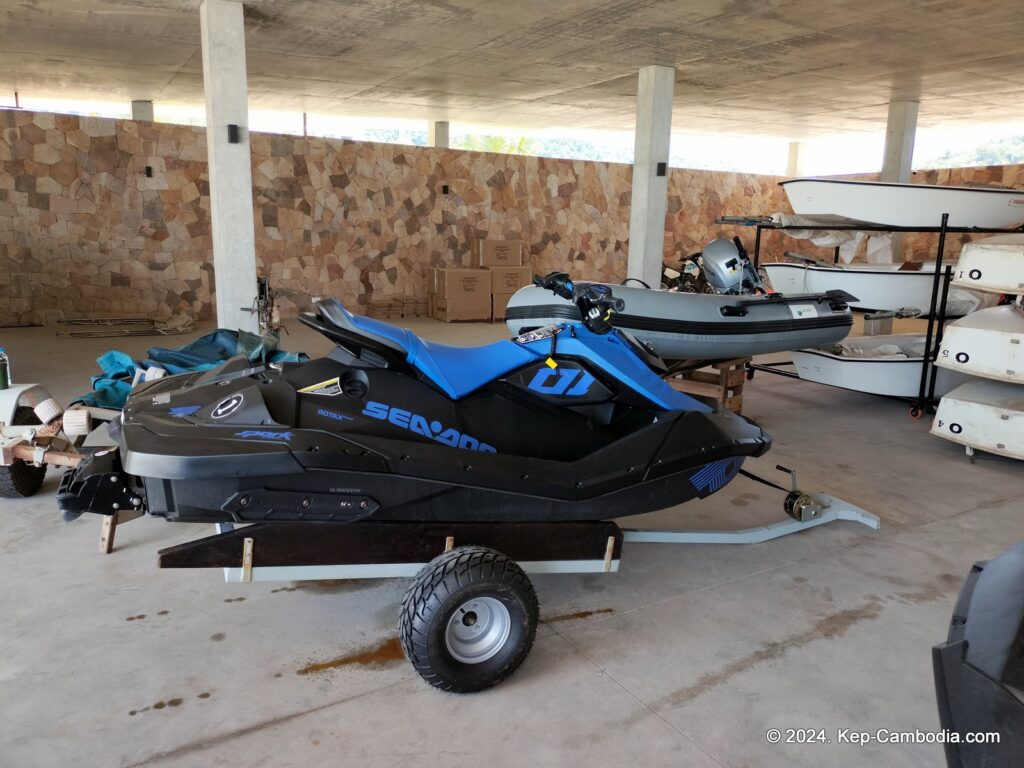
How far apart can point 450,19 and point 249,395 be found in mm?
5934

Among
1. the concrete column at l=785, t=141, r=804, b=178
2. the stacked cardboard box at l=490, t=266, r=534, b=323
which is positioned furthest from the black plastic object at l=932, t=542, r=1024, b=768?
the concrete column at l=785, t=141, r=804, b=178

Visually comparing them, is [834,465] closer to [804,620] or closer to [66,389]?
[804,620]

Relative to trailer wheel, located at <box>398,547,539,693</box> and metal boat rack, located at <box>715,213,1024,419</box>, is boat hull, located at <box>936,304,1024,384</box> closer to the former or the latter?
metal boat rack, located at <box>715,213,1024,419</box>

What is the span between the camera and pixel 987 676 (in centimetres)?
97

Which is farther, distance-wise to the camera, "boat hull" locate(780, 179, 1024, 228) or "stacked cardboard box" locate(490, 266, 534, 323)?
"stacked cardboard box" locate(490, 266, 534, 323)

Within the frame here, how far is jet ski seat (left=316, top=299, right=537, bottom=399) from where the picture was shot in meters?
2.17

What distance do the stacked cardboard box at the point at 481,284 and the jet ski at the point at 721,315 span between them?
4868mm

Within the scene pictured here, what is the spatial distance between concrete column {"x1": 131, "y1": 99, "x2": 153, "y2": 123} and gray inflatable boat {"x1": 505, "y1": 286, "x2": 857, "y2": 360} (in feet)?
33.9

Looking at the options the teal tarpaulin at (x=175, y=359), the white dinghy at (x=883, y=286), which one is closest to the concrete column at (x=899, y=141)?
the white dinghy at (x=883, y=286)

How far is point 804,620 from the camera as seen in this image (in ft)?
7.93

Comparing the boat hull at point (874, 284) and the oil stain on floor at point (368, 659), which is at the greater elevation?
the boat hull at point (874, 284)

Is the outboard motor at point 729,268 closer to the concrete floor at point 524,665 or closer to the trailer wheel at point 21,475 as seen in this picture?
the concrete floor at point 524,665

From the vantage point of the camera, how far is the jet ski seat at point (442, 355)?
217 centimetres

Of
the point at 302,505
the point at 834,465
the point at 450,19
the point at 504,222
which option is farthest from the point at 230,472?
the point at 504,222
